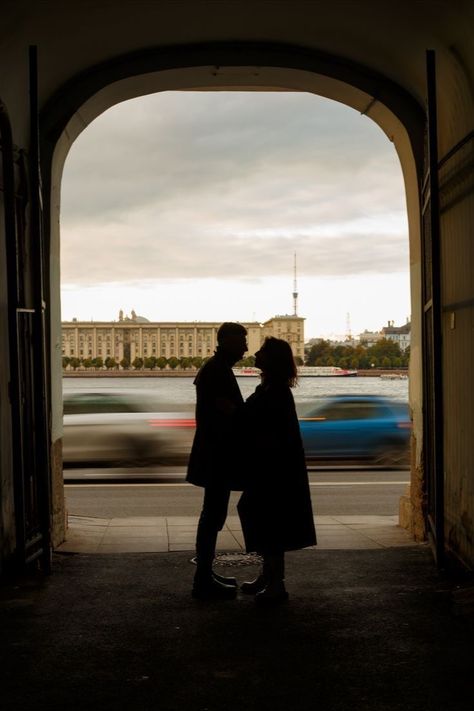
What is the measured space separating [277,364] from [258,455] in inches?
23.0

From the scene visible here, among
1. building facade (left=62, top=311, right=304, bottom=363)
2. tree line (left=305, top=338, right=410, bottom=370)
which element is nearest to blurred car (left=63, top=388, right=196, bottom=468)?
tree line (left=305, top=338, right=410, bottom=370)

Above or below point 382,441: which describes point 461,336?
above

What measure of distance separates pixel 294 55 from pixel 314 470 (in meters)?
10.4

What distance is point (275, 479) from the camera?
5.53 metres

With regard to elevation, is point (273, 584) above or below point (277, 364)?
below

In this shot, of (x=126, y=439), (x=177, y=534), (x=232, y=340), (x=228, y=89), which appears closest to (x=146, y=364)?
(x=126, y=439)

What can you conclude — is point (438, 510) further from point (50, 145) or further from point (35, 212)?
point (50, 145)

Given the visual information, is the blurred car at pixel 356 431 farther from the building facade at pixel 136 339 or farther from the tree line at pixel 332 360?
the building facade at pixel 136 339

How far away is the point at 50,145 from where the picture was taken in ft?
25.0

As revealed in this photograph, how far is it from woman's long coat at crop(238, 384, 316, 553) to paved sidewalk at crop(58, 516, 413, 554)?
250cm

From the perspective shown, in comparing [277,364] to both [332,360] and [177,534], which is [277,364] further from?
[332,360]

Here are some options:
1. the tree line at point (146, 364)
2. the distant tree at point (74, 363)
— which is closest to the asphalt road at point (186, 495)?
the tree line at point (146, 364)

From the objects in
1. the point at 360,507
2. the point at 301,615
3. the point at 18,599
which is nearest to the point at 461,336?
the point at 301,615

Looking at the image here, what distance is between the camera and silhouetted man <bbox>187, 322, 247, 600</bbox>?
555 cm
